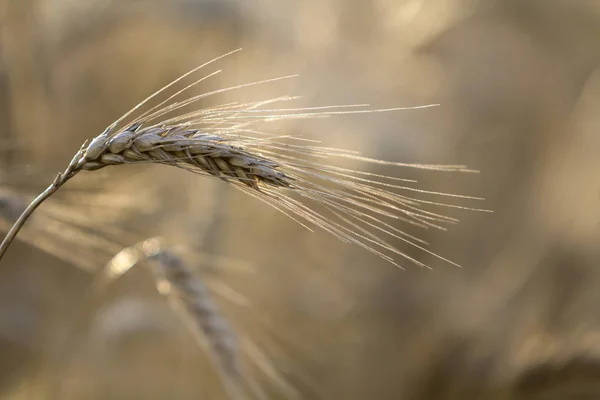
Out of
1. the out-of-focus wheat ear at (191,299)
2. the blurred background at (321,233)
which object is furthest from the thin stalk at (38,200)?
the blurred background at (321,233)

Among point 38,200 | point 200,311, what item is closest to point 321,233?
point 200,311

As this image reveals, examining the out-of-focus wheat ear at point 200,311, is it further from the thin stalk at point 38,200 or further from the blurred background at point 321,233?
the thin stalk at point 38,200

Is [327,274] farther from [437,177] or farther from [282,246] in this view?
[437,177]

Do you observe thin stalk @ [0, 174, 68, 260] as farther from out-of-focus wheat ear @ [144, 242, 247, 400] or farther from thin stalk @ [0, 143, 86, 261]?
out-of-focus wheat ear @ [144, 242, 247, 400]

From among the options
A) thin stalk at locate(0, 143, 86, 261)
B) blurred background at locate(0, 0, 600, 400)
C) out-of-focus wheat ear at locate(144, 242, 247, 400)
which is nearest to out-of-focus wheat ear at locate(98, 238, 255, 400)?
out-of-focus wheat ear at locate(144, 242, 247, 400)

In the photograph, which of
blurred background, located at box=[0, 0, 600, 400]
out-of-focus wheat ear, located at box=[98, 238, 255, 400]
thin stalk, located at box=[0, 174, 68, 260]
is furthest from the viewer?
blurred background, located at box=[0, 0, 600, 400]

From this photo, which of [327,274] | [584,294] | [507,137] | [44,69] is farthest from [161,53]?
[584,294]

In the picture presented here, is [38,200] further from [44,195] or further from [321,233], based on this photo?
[321,233]

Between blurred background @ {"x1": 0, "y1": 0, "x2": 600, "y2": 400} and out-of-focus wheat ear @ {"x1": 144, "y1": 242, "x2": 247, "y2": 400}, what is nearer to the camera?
out-of-focus wheat ear @ {"x1": 144, "y1": 242, "x2": 247, "y2": 400}

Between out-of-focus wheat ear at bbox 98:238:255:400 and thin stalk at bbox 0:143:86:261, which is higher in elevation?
thin stalk at bbox 0:143:86:261
